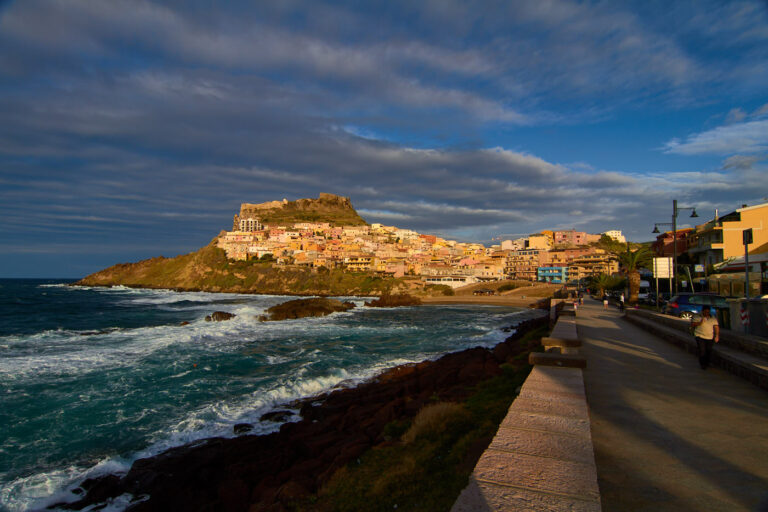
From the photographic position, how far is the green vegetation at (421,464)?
418 cm

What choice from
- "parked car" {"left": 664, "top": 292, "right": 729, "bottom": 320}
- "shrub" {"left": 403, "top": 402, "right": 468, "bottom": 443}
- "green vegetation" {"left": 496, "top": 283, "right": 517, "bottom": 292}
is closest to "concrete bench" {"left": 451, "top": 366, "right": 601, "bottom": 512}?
"shrub" {"left": 403, "top": 402, "right": 468, "bottom": 443}

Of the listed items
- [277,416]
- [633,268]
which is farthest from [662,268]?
[277,416]

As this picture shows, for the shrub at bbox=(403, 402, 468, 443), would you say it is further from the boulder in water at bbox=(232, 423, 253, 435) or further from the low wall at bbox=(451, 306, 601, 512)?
the boulder in water at bbox=(232, 423, 253, 435)

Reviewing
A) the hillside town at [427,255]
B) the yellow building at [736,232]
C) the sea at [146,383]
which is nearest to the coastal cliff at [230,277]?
the hillside town at [427,255]

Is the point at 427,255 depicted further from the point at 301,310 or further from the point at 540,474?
the point at 540,474

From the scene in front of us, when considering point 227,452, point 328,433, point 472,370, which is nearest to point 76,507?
point 227,452

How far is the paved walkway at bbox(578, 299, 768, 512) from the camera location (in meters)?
3.28

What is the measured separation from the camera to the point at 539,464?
3.34m

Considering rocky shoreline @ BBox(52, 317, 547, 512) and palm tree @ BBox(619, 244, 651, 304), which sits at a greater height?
palm tree @ BBox(619, 244, 651, 304)

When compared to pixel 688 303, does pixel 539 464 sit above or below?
below

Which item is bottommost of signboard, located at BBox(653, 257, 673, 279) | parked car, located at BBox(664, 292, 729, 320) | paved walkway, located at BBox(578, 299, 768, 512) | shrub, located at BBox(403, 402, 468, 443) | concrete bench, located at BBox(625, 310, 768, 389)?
shrub, located at BBox(403, 402, 468, 443)

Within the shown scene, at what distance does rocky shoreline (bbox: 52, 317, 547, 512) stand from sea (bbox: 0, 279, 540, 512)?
0.61 metres

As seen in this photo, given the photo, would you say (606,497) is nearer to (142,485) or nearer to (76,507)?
(142,485)

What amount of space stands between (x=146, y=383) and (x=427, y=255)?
115256 millimetres
